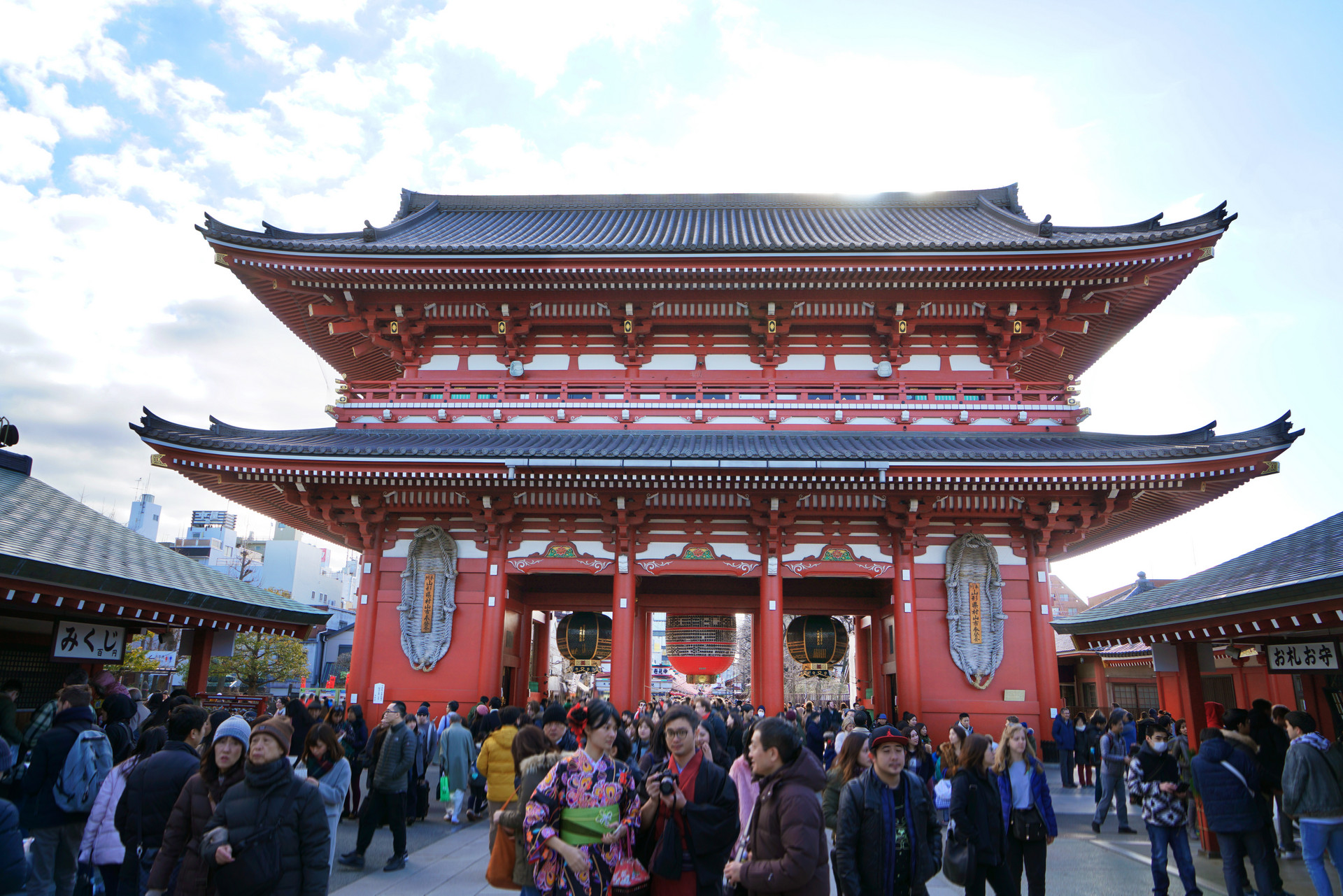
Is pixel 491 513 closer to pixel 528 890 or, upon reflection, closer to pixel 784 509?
pixel 784 509

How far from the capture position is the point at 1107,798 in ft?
36.0

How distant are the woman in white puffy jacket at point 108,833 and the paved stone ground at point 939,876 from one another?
227cm

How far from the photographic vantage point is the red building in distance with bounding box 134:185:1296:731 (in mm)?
13922

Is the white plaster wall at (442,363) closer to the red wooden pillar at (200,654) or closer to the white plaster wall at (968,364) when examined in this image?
the red wooden pillar at (200,654)

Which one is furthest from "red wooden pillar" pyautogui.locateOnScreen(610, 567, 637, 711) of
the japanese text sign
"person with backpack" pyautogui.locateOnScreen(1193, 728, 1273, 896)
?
"person with backpack" pyautogui.locateOnScreen(1193, 728, 1273, 896)

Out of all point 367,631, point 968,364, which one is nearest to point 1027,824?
point 968,364

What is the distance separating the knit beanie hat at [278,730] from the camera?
429 centimetres

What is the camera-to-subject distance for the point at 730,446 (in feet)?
47.5

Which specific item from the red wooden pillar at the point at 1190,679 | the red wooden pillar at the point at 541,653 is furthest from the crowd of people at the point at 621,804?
the red wooden pillar at the point at 541,653

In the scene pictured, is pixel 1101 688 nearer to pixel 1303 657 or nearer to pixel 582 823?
pixel 1303 657

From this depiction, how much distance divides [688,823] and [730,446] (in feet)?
33.7

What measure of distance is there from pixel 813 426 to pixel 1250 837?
10.2 metres

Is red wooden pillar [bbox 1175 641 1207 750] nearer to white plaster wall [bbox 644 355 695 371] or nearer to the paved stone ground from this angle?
the paved stone ground

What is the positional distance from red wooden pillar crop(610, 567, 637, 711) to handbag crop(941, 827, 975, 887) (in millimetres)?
9075
